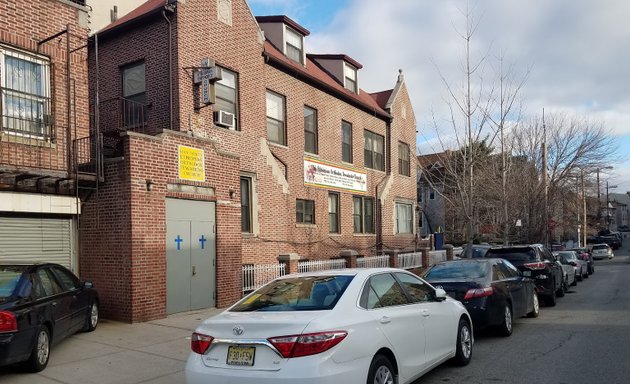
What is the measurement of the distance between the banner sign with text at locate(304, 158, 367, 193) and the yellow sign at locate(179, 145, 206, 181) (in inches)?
281

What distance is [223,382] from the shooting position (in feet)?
14.6

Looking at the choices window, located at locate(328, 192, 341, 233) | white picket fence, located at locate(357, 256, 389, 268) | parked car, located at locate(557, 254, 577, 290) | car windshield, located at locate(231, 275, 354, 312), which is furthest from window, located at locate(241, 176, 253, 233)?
parked car, located at locate(557, 254, 577, 290)

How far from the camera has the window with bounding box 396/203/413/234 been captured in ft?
82.7

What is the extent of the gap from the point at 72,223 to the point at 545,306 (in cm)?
1175

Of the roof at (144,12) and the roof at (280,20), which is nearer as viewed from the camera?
the roof at (144,12)

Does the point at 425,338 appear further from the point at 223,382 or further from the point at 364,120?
the point at 364,120

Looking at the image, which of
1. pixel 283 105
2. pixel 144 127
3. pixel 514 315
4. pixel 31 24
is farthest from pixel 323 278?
pixel 283 105

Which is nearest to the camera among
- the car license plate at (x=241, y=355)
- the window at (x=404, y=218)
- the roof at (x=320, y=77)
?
the car license plate at (x=241, y=355)

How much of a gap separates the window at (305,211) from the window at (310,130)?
197 cm

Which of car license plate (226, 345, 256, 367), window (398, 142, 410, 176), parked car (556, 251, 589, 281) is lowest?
parked car (556, 251, 589, 281)

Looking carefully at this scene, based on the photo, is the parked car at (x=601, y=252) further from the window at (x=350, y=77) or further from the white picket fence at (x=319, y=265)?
the white picket fence at (x=319, y=265)

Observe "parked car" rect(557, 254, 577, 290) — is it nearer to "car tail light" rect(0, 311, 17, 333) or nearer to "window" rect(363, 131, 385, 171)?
"window" rect(363, 131, 385, 171)

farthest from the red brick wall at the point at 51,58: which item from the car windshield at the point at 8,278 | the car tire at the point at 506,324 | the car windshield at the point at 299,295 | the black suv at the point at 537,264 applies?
the black suv at the point at 537,264

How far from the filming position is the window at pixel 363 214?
2186 cm
